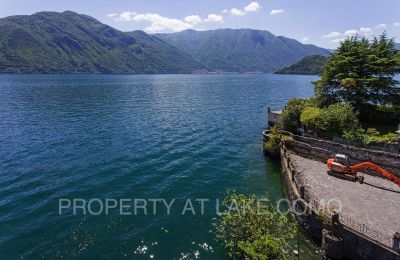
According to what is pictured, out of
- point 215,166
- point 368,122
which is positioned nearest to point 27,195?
point 215,166

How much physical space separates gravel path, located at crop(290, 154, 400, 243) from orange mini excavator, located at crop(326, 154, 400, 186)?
69cm

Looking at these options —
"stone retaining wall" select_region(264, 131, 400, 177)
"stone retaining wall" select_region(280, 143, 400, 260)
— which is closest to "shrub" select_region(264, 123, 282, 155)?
"stone retaining wall" select_region(264, 131, 400, 177)

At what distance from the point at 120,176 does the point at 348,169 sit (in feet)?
89.4

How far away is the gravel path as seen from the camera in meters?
24.8

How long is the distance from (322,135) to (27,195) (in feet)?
129

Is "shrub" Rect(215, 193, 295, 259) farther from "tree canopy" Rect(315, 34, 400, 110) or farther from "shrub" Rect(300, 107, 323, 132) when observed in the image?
"tree canopy" Rect(315, 34, 400, 110)

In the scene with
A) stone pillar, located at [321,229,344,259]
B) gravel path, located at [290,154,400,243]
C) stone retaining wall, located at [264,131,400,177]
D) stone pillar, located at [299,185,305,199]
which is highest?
stone retaining wall, located at [264,131,400,177]

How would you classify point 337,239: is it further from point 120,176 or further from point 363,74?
point 363,74

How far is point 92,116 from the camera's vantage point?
75750 millimetres

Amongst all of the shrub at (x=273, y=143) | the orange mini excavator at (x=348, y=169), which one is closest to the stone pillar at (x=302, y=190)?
the orange mini excavator at (x=348, y=169)

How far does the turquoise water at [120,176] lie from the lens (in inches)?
986

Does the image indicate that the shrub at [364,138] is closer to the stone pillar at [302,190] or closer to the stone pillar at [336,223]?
the stone pillar at [302,190]

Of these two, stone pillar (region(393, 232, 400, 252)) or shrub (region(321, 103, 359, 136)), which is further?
shrub (region(321, 103, 359, 136))

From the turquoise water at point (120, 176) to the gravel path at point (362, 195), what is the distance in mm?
4452
